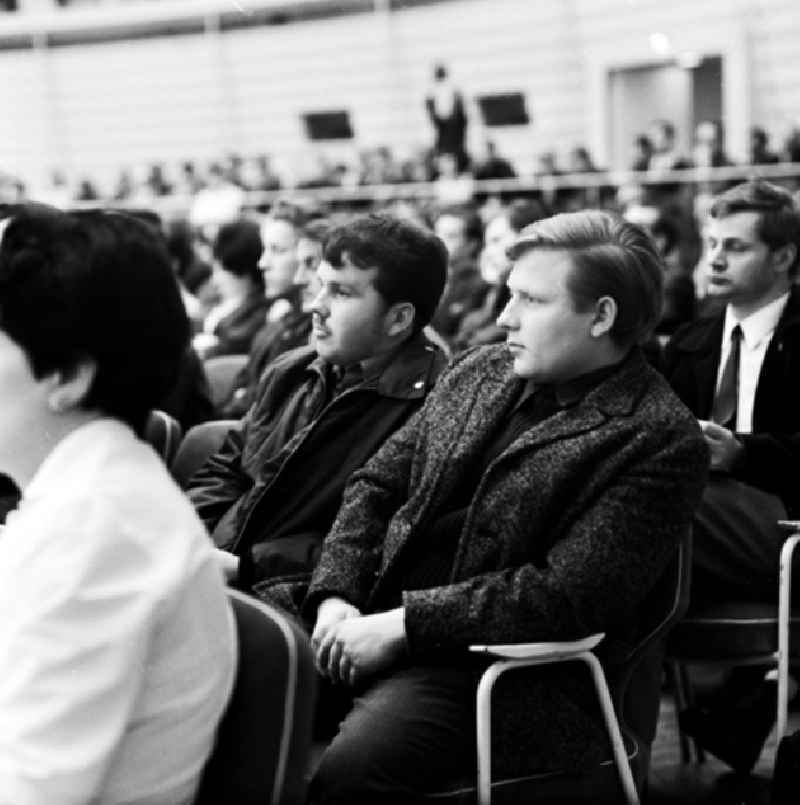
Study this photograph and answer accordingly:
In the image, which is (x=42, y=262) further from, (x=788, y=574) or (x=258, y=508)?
(x=788, y=574)

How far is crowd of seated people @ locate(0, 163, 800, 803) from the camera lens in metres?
1.39

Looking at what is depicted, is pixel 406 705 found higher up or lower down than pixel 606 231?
lower down

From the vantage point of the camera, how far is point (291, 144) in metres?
23.9

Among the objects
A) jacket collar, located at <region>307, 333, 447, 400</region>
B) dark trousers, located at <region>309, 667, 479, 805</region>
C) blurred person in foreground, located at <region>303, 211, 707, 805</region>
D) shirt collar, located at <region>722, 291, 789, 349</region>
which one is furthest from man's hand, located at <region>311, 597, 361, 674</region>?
shirt collar, located at <region>722, 291, 789, 349</region>

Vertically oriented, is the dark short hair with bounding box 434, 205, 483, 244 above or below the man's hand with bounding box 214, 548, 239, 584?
below

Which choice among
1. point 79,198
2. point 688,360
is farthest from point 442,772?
point 79,198

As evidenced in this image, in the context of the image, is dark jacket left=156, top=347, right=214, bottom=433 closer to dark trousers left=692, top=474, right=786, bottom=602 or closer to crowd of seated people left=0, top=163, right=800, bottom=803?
crowd of seated people left=0, top=163, right=800, bottom=803

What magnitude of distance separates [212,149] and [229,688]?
23799 millimetres

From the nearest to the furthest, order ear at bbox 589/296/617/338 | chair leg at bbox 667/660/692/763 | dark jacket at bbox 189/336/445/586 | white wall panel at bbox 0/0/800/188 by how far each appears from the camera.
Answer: ear at bbox 589/296/617/338 → dark jacket at bbox 189/336/445/586 → chair leg at bbox 667/660/692/763 → white wall panel at bbox 0/0/800/188

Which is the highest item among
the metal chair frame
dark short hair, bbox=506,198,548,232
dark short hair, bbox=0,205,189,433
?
dark short hair, bbox=0,205,189,433

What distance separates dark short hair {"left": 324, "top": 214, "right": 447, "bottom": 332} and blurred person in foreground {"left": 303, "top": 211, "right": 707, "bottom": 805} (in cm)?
45

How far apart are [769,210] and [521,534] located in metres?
1.61

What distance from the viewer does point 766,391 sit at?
11.2 feet

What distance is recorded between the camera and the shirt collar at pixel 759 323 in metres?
3.53
